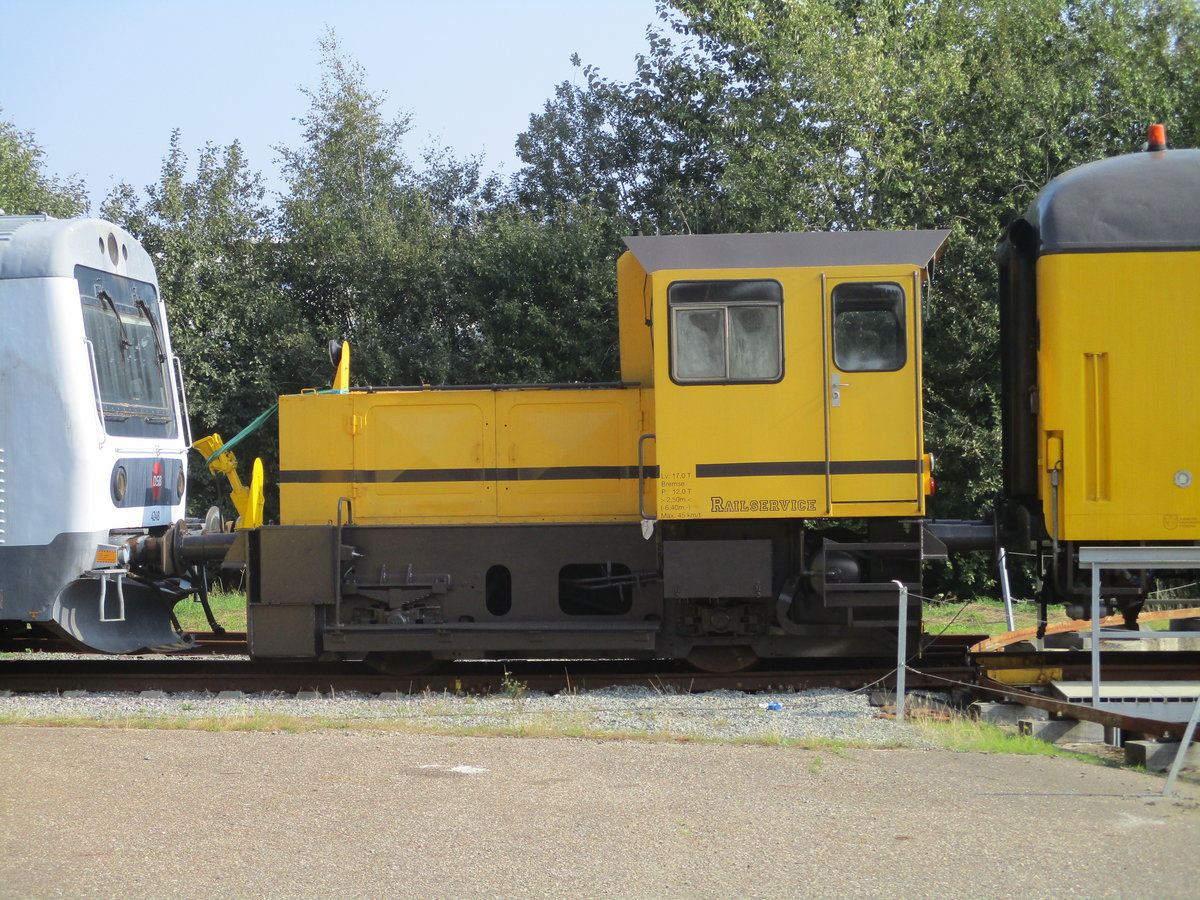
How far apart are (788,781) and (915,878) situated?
1.44 m

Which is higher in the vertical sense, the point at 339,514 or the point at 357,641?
the point at 339,514

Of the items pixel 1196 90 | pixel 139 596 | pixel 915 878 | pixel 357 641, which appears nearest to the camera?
pixel 915 878

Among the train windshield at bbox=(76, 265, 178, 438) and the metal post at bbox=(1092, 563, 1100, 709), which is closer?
the metal post at bbox=(1092, 563, 1100, 709)

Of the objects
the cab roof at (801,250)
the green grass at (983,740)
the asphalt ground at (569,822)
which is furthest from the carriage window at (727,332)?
the asphalt ground at (569,822)

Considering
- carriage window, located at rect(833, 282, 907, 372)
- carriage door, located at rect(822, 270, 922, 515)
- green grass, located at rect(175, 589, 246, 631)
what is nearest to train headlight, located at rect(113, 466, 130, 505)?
green grass, located at rect(175, 589, 246, 631)

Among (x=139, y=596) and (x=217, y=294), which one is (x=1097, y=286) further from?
(x=217, y=294)

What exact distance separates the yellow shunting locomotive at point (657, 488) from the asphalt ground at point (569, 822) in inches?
83.8

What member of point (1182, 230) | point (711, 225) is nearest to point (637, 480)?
point (1182, 230)

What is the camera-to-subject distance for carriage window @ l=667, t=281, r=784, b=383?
825 cm

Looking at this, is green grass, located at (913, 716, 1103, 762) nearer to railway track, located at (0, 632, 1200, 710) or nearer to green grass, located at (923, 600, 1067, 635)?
railway track, located at (0, 632, 1200, 710)

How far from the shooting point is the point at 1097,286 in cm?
790

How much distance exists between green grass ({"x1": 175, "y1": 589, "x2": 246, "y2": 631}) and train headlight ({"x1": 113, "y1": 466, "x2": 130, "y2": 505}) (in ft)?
12.0

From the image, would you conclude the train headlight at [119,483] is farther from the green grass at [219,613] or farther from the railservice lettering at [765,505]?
the railservice lettering at [765,505]

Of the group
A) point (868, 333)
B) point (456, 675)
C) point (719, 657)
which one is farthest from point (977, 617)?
point (456, 675)
